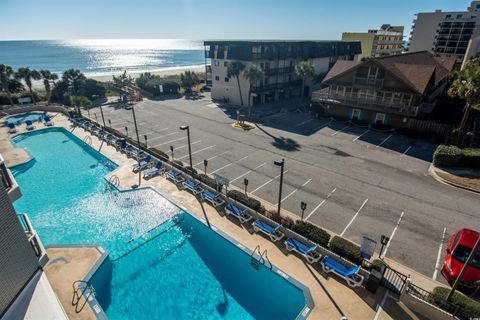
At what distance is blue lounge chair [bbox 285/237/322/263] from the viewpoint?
1427cm

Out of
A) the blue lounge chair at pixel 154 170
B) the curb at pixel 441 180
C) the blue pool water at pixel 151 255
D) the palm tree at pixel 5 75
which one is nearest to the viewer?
the blue pool water at pixel 151 255

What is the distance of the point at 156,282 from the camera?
45.2 ft

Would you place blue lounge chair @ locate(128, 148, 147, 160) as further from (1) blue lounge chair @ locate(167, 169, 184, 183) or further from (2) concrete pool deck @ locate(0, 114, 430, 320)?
(2) concrete pool deck @ locate(0, 114, 430, 320)

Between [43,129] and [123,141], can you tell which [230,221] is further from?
[43,129]

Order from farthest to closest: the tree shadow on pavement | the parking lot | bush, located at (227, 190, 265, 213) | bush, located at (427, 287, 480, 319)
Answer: the tree shadow on pavement < bush, located at (227, 190, 265, 213) < the parking lot < bush, located at (427, 287, 480, 319)

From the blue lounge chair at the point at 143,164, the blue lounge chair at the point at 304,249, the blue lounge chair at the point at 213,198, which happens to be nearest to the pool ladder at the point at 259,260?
the blue lounge chair at the point at 304,249

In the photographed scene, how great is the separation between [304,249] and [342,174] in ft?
37.6

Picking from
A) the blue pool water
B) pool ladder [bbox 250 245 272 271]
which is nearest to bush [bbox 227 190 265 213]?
the blue pool water

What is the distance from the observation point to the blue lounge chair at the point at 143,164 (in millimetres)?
24705

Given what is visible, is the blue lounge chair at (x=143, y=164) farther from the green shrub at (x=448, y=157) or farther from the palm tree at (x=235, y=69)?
the green shrub at (x=448, y=157)

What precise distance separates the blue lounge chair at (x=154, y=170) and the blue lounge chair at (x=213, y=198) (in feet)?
20.6

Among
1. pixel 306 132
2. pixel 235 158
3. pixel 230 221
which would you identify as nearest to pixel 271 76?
→ pixel 306 132

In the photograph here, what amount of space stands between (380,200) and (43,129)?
4322 centimetres

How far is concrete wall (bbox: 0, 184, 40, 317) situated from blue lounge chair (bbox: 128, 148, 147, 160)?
15571 mm
